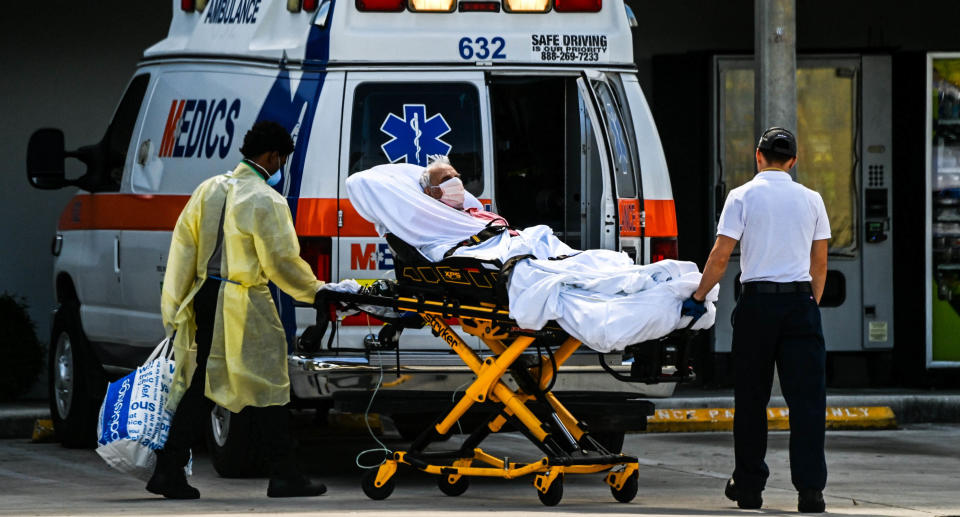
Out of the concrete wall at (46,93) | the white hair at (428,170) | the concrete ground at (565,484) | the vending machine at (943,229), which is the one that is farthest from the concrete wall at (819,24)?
the white hair at (428,170)

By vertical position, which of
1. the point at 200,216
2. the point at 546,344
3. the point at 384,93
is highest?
the point at 384,93

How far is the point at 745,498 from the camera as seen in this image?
7.53 m

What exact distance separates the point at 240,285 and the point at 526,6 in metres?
2.02

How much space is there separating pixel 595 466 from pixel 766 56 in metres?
4.46

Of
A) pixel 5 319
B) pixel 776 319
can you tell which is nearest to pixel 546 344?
pixel 776 319

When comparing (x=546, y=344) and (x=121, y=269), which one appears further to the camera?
(x=121, y=269)

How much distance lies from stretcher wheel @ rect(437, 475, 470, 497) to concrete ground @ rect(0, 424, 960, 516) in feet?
0.18

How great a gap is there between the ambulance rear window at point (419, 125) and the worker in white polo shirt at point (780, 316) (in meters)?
→ 1.47

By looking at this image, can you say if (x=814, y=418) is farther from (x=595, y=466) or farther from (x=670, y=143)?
(x=670, y=143)

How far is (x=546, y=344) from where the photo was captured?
746cm

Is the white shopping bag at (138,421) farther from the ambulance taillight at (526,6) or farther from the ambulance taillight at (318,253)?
the ambulance taillight at (526,6)

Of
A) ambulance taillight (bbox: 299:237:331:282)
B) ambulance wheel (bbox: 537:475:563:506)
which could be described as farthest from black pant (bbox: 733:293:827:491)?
ambulance taillight (bbox: 299:237:331:282)

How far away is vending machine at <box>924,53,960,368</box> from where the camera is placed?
12.6 meters

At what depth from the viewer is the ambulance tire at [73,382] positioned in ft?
33.1
